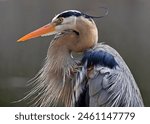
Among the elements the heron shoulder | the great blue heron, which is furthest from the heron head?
the heron shoulder

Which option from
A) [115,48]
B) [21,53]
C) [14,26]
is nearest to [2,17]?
[14,26]

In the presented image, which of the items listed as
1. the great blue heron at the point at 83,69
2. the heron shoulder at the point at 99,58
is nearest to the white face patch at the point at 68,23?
the great blue heron at the point at 83,69

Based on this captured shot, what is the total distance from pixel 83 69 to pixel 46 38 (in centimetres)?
22

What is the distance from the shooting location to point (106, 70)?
4.73 feet

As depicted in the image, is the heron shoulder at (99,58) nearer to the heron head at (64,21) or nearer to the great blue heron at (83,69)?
the great blue heron at (83,69)

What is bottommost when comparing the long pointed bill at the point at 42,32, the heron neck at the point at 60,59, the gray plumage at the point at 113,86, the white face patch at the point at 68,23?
the gray plumage at the point at 113,86

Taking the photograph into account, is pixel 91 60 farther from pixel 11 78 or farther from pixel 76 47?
pixel 11 78

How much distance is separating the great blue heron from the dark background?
44 millimetres

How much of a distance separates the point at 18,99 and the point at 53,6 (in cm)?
48

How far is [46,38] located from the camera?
1500mm

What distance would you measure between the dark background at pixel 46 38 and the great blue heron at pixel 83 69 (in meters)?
0.04

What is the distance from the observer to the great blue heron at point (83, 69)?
56.7 inches

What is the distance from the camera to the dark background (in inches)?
59.4

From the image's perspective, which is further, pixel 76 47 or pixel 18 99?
pixel 18 99
